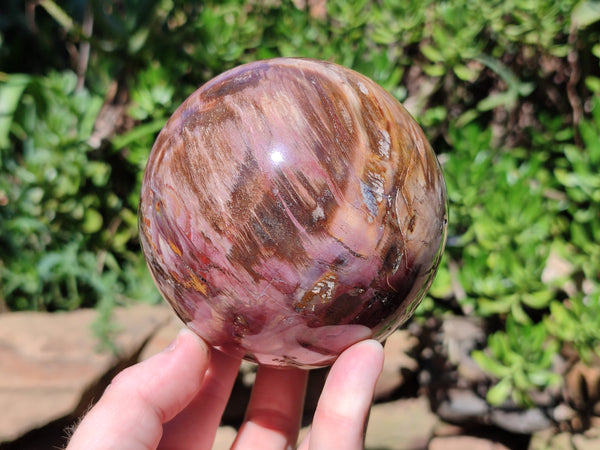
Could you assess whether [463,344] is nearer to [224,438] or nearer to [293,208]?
[224,438]

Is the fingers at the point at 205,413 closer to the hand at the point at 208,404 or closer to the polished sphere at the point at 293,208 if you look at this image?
the hand at the point at 208,404

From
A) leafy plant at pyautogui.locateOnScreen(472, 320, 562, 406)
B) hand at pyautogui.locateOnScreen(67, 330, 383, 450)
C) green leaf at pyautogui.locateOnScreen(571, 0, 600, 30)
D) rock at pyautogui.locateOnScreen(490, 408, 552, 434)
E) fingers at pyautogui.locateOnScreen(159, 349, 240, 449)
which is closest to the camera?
hand at pyautogui.locateOnScreen(67, 330, 383, 450)

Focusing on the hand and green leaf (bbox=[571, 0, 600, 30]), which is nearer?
the hand

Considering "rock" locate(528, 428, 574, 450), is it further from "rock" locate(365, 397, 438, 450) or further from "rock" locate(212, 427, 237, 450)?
"rock" locate(212, 427, 237, 450)

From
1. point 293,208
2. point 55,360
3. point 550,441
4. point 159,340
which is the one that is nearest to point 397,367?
point 550,441

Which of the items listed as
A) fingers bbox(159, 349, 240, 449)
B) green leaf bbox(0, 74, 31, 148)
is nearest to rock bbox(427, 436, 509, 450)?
fingers bbox(159, 349, 240, 449)

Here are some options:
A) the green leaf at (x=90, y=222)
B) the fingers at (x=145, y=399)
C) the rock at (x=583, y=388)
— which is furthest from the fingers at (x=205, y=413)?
the rock at (x=583, y=388)

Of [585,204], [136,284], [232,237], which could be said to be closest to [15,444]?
[136,284]
